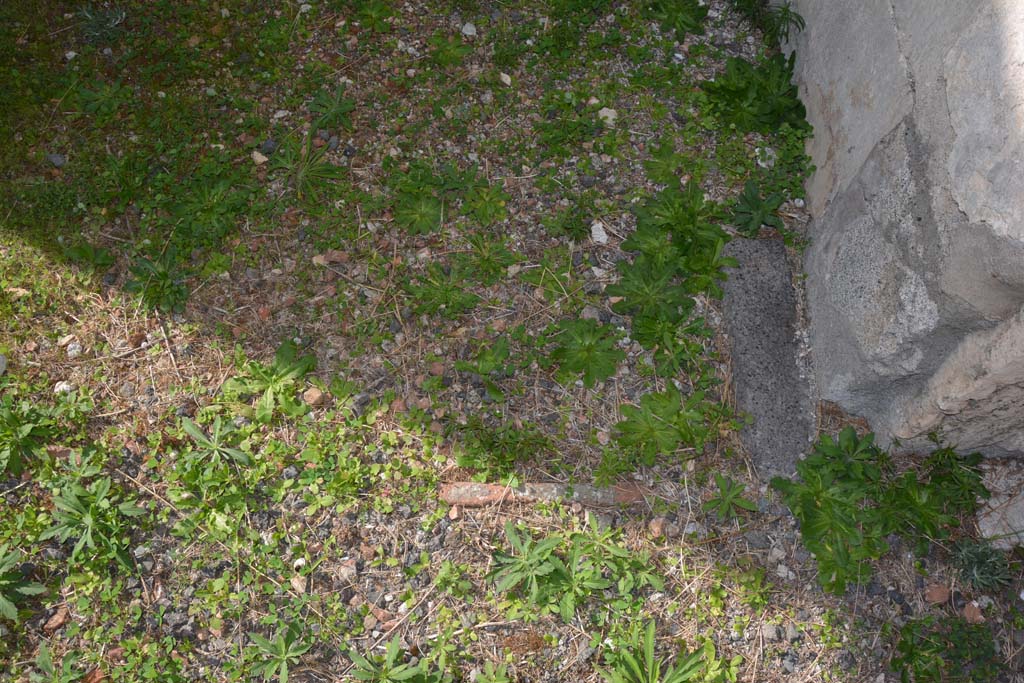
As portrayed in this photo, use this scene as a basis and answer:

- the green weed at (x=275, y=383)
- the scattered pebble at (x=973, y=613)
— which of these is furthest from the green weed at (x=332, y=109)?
the scattered pebble at (x=973, y=613)

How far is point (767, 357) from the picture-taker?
2850 millimetres

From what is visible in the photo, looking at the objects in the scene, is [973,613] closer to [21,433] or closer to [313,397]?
[313,397]

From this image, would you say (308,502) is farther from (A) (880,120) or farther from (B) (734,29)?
(B) (734,29)

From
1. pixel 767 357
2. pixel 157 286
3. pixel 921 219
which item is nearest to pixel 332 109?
pixel 157 286

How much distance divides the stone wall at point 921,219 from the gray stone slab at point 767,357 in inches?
4.2

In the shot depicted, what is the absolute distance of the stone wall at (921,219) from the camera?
192cm

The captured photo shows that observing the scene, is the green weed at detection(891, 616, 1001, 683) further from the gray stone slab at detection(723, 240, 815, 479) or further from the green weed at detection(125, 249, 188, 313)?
the green weed at detection(125, 249, 188, 313)

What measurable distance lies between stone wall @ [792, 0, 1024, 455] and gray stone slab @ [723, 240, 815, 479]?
106 millimetres

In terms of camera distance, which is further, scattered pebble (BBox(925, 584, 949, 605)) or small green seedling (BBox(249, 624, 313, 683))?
scattered pebble (BBox(925, 584, 949, 605))

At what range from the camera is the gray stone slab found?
2.71m

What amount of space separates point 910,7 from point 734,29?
4.33ft

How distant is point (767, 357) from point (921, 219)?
2.67 feet

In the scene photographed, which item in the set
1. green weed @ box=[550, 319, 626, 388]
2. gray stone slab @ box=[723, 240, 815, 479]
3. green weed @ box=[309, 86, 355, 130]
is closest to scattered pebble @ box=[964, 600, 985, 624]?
gray stone slab @ box=[723, 240, 815, 479]

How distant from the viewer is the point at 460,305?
290cm
